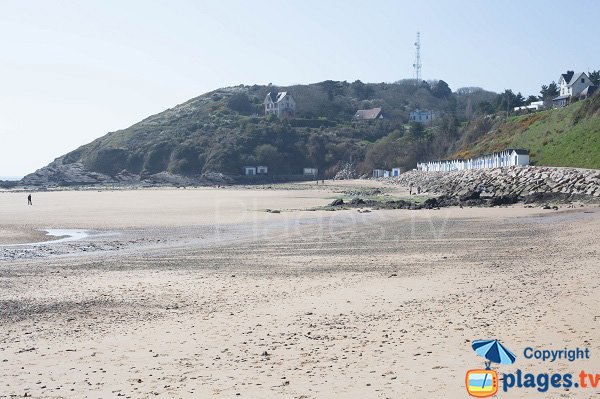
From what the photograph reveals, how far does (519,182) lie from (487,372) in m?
40.3

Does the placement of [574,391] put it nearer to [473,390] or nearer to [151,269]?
[473,390]

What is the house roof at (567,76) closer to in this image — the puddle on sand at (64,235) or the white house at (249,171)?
the white house at (249,171)

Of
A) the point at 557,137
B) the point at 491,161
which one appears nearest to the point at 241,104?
the point at 491,161

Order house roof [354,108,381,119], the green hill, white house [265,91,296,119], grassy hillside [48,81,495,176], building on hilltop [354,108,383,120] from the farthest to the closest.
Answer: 1. house roof [354,108,381,119]
2. building on hilltop [354,108,383,120]
3. white house [265,91,296,119]
4. grassy hillside [48,81,495,176]
5. the green hill

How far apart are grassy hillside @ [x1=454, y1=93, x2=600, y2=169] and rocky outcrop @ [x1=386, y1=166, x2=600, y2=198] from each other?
3.91m

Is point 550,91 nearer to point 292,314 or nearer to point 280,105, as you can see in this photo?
point 280,105

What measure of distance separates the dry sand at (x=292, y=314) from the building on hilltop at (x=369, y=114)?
132681 millimetres

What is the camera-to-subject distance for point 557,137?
56.2 metres

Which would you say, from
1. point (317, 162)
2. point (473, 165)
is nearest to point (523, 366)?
point (473, 165)

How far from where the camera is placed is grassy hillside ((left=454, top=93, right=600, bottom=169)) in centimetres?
4800

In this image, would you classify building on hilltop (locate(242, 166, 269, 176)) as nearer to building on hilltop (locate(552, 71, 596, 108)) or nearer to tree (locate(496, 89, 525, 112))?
tree (locate(496, 89, 525, 112))

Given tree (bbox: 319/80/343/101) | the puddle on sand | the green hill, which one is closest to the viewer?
the puddle on sand

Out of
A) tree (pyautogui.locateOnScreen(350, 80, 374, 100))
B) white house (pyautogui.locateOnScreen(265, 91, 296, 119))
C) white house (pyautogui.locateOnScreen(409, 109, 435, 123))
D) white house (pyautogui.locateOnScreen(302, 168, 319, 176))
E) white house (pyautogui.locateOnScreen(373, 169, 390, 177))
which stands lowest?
white house (pyautogui.locateOnScreen(373, 169, 390, 177))

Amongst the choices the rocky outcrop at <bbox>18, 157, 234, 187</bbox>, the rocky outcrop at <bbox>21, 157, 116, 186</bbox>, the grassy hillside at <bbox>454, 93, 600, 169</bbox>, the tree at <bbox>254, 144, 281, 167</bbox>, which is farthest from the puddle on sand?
the tree at <bbox>254, 144, 281, 167</bbox>
